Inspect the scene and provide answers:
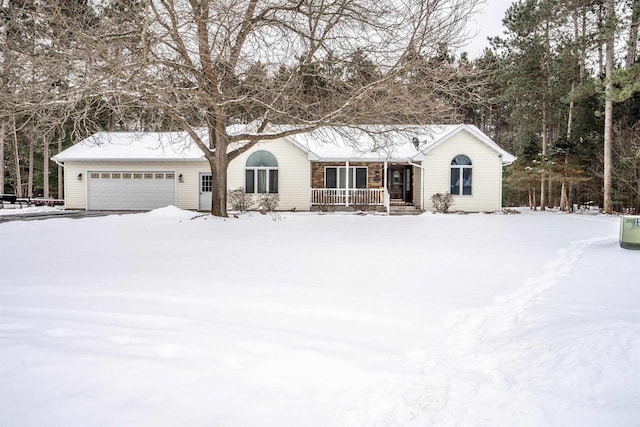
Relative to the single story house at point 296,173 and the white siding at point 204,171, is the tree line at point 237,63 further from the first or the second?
the single story house at point 296,173

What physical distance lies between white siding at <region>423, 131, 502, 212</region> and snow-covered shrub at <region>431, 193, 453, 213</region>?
358 millimetres

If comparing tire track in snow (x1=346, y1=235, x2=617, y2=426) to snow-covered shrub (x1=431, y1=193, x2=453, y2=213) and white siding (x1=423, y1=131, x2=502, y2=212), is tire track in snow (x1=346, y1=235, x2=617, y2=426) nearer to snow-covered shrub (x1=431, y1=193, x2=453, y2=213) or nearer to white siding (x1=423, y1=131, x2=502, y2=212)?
snow-covered shrub (x1=431, y1=193, x2=453, y2=213)

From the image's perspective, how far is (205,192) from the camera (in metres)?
22.7

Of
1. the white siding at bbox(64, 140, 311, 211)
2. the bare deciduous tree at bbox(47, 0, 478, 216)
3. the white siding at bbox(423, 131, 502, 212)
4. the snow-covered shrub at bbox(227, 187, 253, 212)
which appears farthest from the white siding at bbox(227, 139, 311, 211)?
the bare deciduous tree at bbox(47, 0, 478, 216)

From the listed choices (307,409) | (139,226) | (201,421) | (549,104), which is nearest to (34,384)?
(201,421)

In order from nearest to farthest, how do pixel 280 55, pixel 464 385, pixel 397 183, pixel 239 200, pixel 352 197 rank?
1. pixel 464 385
2. pixel 280 55
3. pixel 239 200
4. pixel 352 197
5. pixel 397 183

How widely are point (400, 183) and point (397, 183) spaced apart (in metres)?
0.16

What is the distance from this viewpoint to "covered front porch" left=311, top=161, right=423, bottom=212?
2217 centimetres

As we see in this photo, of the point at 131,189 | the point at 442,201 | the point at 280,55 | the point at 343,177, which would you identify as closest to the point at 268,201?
the point at 343,177

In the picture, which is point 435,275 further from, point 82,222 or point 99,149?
point 99,149

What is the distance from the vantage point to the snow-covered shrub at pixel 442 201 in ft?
70.0

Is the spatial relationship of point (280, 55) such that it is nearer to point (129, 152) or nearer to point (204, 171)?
point (204, 171)

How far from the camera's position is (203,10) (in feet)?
31.6

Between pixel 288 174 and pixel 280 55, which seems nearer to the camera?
pixel 280 55
